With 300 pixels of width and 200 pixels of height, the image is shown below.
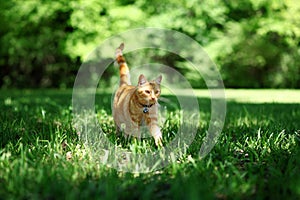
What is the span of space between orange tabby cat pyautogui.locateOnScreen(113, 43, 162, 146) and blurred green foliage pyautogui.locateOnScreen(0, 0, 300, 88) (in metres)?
8.63

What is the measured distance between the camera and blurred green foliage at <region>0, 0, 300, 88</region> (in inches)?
451

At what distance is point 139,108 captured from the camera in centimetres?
262

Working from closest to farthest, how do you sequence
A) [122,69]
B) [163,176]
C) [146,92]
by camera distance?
[163,176] < [146,92] < [122,69]

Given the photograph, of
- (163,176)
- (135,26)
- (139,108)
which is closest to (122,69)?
(139,108)

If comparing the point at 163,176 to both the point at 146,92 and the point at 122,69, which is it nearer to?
the point at 146,92

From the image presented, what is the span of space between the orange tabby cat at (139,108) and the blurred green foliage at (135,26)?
28.3 ft

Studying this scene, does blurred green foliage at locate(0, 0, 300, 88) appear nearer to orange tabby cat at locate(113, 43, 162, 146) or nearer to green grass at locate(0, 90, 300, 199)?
orange tabby cat at locate(113, 43, 162, 146)

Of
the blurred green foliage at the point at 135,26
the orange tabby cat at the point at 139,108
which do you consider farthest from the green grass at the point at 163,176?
the blurred green foliage at the point at 135,26

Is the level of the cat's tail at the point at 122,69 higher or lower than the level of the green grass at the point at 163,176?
higher

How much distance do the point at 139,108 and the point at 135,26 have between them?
380 inches

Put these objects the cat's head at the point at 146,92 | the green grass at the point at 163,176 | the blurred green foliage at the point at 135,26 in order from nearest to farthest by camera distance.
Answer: the green grass at the point at 163,176
the cat's head at the point at 146,92
the blurred green foliage at the point at 135,26

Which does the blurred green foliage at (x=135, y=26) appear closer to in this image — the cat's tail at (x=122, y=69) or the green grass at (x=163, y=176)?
the cat's tail at (x=122, y=69)

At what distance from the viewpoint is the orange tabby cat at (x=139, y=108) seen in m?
2.54

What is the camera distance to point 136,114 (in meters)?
2.64
